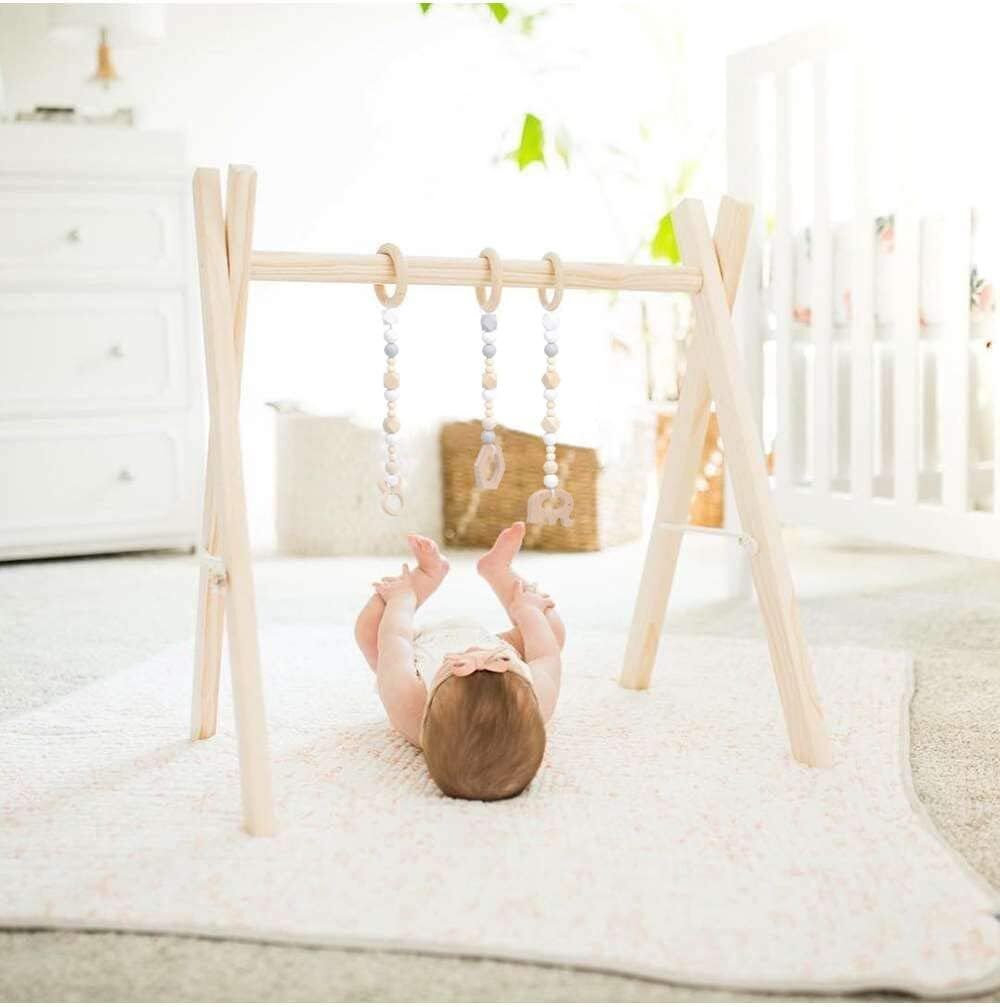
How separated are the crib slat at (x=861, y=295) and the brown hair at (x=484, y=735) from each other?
1.09 metres

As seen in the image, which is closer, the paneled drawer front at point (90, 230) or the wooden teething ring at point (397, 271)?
the wooden teething ring at point (397, 271)

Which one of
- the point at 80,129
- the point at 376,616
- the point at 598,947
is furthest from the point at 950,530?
the point at 80,129

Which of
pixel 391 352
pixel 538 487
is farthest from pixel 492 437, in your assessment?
pixel 538 487

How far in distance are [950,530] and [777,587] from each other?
722mm

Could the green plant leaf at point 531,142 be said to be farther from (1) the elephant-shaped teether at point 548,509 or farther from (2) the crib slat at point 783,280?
(1) the elephant-shaped teether at point 548,509

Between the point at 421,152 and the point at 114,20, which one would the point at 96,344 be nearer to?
the point at 114,20

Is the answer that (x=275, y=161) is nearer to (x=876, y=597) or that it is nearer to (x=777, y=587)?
(x=876, y=597)

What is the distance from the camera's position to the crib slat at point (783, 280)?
7.36 ft

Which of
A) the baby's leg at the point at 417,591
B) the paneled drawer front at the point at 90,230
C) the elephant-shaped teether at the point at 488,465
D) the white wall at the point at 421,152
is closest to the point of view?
the elephant-shaped teether at the point at 488,465

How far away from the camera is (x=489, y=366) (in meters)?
1.36

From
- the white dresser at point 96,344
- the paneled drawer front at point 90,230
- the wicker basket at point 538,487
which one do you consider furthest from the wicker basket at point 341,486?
the paneled drawer front at point 90,230

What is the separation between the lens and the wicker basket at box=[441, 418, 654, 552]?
280cm

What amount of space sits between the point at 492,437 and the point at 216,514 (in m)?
0.29

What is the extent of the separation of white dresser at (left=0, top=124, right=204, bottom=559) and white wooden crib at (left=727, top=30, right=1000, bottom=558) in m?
1.19
